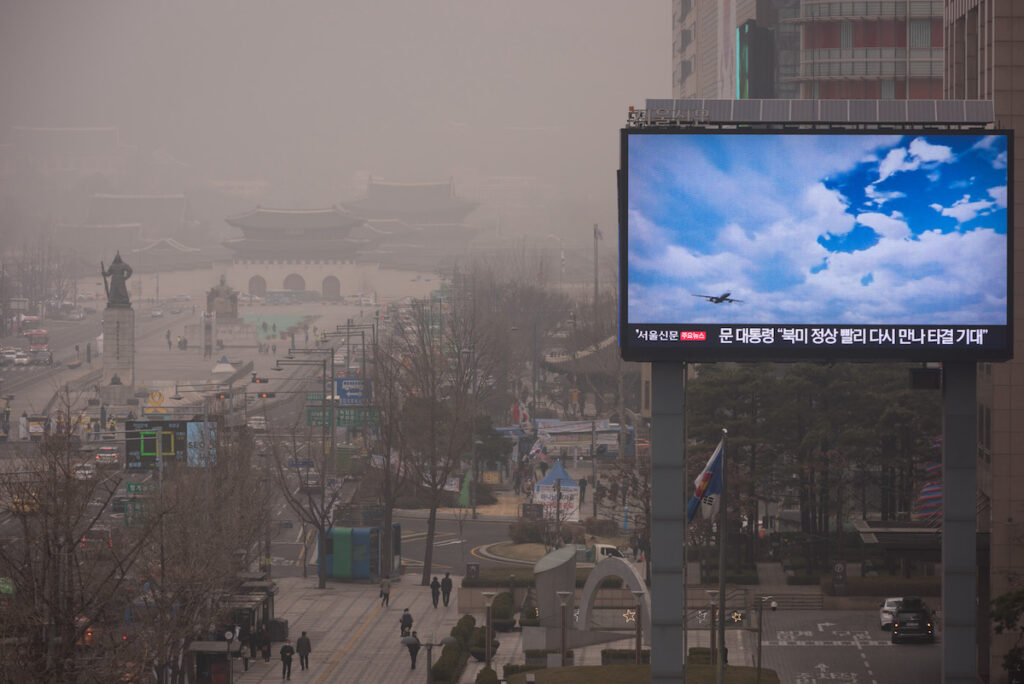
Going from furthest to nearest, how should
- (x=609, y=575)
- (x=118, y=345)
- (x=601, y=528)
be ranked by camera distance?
(x=118, y=345), (x=601, y=528), (x=609, y=575)

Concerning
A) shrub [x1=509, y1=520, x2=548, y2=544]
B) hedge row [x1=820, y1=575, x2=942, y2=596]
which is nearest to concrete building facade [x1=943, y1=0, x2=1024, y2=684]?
hedge row [x1=820, y1=575, x2=942, y2=596]

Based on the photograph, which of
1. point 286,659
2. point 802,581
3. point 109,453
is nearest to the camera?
point 286,659

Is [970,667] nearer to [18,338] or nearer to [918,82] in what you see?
[918,82]

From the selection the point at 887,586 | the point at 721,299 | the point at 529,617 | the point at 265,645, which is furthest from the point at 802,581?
the point at 721,299

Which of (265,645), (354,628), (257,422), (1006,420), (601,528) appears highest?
(1006,420)

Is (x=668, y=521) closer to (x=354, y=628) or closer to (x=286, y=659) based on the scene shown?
(x=286, y=659)

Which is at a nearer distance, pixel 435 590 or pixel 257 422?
pixel 435 590

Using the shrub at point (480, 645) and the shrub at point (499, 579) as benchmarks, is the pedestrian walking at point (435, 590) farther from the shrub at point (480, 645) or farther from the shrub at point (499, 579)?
the shrub at point (480, 645)

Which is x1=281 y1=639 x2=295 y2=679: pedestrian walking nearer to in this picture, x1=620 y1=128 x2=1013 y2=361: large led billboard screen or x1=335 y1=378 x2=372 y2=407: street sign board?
x1=620 y1=128 x2=1013 y2=361: large led billboard screen
